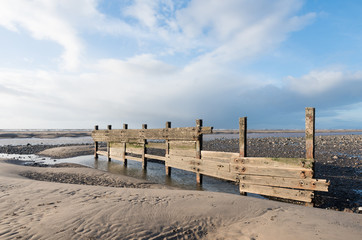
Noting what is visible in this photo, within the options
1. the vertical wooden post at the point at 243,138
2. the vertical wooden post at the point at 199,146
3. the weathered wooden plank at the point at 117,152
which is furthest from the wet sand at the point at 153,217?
the weathered wooden plank at the point at 117,152

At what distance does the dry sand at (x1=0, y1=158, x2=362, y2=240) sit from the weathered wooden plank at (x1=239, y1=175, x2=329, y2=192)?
1.00m

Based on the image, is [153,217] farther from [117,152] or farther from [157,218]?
[117,152]

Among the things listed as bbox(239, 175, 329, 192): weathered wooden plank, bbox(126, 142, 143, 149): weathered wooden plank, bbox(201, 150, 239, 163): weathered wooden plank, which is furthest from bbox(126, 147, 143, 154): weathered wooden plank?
bbox(239, 175, 329, 192): weathered wooden plank

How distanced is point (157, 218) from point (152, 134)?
8894mm

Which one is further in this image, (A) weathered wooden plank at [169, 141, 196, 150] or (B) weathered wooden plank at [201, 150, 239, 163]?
(A) weathered wooden plank at [169, 141, 196, 150]

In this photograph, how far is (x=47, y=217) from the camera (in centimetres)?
430

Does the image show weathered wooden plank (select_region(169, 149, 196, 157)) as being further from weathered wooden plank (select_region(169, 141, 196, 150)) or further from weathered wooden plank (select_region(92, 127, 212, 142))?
weathered wooden plank (select_region(92, 127, 212, 142))

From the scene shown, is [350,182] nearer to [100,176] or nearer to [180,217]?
[180,217]

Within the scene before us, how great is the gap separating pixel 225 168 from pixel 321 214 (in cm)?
386

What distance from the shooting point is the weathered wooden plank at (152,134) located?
10113mm

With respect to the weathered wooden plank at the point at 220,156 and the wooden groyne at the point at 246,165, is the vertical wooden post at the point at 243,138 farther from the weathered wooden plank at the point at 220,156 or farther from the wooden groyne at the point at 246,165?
the weathered wooden plank at the point at 220,156

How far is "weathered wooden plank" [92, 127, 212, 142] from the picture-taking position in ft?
33.2

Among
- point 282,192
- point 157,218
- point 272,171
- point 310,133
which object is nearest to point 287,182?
point 282,192

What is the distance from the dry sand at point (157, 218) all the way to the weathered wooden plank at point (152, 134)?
167 inches
